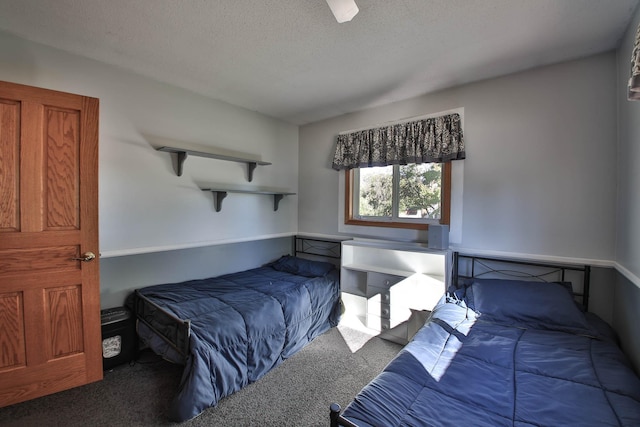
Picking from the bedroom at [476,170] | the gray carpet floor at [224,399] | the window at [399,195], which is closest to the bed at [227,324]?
the gray carpet floor at [224,399]

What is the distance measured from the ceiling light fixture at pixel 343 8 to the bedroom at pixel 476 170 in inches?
66.2

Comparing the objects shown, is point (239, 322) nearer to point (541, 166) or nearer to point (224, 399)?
point (224, 399)

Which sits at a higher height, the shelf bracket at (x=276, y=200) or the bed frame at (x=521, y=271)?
the shelf bracket at (x=276, y=200)

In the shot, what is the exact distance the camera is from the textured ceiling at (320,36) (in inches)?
65.5

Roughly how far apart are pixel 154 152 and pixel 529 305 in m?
3.39

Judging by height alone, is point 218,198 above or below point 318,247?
above

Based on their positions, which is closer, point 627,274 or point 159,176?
point 627,274

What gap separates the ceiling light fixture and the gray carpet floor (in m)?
2.35

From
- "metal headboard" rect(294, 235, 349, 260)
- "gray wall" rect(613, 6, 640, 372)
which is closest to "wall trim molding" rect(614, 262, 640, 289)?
"gray wall" rect(613, 6, 640, 372)

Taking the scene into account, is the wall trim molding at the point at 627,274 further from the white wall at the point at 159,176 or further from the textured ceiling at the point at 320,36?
the white wall at the point at 159,176

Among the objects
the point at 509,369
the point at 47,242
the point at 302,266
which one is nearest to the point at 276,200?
the point at 302,266

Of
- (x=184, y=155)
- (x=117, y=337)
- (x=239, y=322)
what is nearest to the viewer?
(x=239, y=322)

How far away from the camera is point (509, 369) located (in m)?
1.42

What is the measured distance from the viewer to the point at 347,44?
2.03 metres
